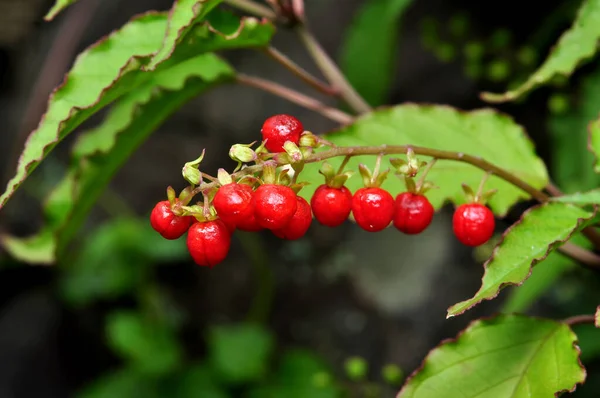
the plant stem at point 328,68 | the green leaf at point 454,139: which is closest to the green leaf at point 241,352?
the plant stem at point 328,68

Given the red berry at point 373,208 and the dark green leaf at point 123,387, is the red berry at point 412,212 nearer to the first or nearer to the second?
the red berry at point 373,208

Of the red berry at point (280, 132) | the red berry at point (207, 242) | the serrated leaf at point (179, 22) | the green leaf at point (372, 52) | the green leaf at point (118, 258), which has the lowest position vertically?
the green leaf at point (118, 258)

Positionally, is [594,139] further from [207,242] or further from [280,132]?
[207,242]

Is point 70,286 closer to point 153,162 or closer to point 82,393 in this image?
point 82,393

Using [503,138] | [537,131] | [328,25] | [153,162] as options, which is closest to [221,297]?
[153,162]

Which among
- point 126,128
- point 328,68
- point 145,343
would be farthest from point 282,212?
point 145,343

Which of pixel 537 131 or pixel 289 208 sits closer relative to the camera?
pixel 289 208
